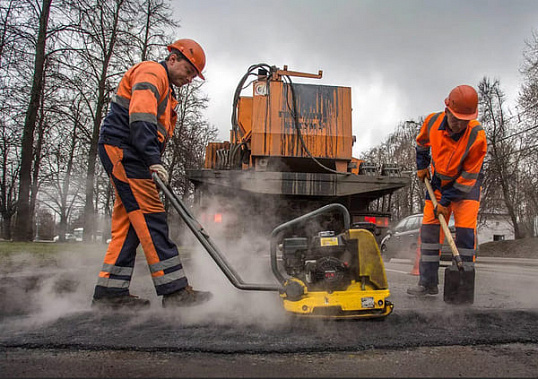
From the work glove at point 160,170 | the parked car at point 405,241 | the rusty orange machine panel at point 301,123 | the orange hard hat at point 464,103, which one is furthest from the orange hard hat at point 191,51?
the parked car at point 405,241

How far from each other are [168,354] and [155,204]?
4.02ft

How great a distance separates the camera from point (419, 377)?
5.03 feet

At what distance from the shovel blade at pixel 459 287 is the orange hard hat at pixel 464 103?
1.23 meters

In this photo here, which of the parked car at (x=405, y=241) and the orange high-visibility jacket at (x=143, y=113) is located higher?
the orange high-visibility jacket at (x=143, y=113)

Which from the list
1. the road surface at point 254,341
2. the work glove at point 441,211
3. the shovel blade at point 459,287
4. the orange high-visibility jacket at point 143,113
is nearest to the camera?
the road surface at point 254,341

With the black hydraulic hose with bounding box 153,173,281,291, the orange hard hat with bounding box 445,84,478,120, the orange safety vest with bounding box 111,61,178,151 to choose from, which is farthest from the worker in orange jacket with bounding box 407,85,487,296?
the orange safety vest with bounding box 111,61,178,151

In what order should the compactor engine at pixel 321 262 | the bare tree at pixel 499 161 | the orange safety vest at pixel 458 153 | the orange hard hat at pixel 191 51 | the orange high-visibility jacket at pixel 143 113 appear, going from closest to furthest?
the compactor engine at pixel 321 262 < the orange high-visibility jacket at pixel 143 113 < the orange hard hat at pixel 191 51 < the orange safety vest at pixel 458 153 < the bare tree at pixel 499 161

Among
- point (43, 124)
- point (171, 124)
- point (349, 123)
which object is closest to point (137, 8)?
point (43, 124)

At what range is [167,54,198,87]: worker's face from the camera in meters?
2.98

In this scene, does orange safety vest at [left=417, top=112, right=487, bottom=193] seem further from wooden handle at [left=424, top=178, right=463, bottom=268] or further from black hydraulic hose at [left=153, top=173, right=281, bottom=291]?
black hydraulic hose at [left=153, top=173, right=281, bottom=291]

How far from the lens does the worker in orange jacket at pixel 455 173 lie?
10.8 feet

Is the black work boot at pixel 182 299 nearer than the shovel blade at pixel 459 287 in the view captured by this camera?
Yes

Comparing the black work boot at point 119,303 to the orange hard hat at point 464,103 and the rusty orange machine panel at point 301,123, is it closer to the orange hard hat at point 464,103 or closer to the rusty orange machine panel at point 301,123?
the orange hard hat at point 464,103

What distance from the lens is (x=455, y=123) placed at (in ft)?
10.9
